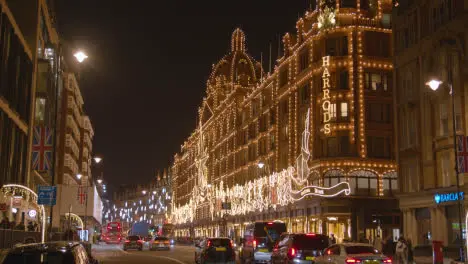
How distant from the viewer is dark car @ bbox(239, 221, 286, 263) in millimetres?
35156

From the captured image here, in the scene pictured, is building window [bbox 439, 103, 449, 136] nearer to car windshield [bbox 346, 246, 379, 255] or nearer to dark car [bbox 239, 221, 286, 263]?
dark car [bbox 239, 221, 286, 263]

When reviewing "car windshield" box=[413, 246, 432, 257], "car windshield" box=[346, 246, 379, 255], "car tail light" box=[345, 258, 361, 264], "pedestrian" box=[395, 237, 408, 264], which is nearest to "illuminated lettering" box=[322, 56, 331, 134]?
"car windshield" box=[413, 246, 432, 257]

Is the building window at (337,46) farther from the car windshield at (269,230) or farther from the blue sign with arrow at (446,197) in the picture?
the car windshield at (269,230)

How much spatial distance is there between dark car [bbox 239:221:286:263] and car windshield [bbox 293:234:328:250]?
8.26 metres

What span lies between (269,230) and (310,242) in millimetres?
9275

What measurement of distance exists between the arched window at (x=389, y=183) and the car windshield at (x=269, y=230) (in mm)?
26780

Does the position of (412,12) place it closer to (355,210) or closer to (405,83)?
(405,83)

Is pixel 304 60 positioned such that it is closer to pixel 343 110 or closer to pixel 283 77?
pixel 283 77

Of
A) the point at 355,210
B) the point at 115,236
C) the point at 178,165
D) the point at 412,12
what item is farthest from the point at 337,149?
the point at 178,165

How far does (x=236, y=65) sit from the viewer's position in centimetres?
11600

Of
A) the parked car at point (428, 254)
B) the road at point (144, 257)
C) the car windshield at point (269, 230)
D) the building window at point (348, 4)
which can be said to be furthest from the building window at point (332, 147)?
the car windshield at point (269, 230)

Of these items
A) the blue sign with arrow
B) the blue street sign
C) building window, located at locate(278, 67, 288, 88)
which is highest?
building window, located at locate(278, 67, 288, 88)

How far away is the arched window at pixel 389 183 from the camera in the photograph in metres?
60.3

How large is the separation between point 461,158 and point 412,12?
19.2m
